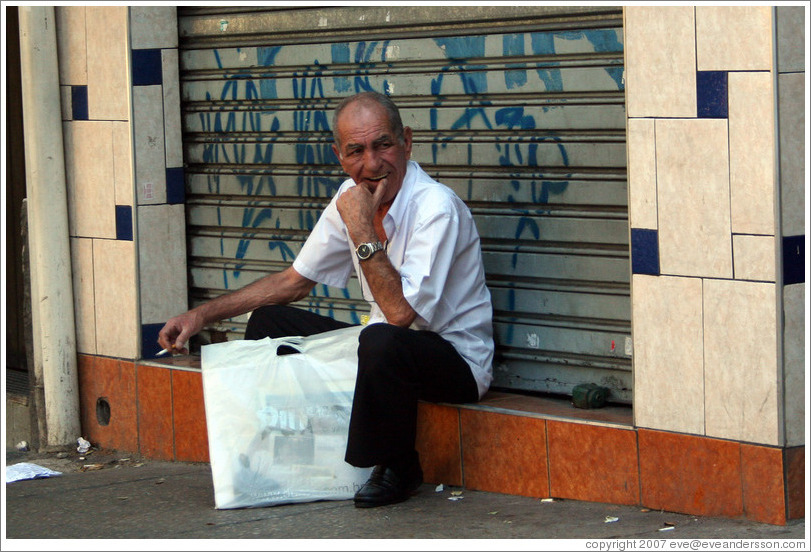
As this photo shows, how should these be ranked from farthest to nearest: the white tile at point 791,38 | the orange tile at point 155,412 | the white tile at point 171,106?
the white tile at point 171,106 → the orange tile at point 155,412 → the white tile at point 791,38

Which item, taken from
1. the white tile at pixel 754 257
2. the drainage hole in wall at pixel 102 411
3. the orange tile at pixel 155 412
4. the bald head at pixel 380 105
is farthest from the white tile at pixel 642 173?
the drainage hole in wall at pixel 102 411

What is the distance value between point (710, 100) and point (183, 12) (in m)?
2.87

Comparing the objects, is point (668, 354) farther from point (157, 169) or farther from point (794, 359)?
point (157, 169)

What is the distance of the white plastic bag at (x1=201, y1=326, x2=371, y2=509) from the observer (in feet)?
13.4

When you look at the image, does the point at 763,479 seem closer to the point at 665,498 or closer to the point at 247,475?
the point at 665,498

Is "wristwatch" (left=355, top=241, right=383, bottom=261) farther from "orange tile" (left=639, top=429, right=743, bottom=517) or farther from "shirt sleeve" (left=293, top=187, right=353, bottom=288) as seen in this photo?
"orange tile" (left=639, top=429, right=743, bottom=517)

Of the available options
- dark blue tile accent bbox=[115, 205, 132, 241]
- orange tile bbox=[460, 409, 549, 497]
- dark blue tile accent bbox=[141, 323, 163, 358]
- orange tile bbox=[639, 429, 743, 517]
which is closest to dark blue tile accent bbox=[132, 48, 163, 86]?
dark blue tile accent bbox=[115, 205, 132, 241]

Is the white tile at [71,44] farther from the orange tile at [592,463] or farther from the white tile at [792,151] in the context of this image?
the white tile at [792,151]

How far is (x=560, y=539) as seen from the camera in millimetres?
3590

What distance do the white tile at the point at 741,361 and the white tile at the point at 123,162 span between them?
2829 millimetres

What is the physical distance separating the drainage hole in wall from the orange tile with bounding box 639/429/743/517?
110 inches

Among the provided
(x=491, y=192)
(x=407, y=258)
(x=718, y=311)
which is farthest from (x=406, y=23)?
(x=718, y=311)

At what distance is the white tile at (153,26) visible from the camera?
525 cm

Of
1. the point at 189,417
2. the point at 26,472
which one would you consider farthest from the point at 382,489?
the point at 26,472
